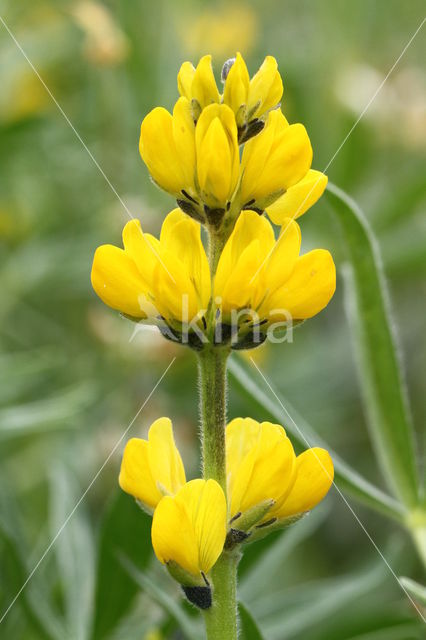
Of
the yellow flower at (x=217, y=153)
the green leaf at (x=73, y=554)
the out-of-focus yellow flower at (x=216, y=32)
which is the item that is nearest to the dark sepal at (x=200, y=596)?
the yellow flower at (x=217, y=153)

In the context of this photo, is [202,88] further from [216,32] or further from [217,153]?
[216,32]

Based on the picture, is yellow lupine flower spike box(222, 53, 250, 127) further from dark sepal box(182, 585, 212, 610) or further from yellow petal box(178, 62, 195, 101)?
dark sepal box(182, 585, 212, 610)

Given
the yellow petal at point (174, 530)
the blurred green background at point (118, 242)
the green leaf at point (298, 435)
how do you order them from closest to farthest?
the yellow petal at point (174, 530) → the green leaf at point (298, 435) → the blurred green background at point (118, 242)

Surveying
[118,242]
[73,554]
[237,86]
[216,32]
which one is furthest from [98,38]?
[237,86]

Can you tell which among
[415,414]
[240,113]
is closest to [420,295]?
[415,414]

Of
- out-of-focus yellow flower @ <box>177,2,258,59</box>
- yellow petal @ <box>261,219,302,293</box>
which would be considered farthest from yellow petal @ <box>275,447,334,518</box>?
out-of-focus yellow flower @ <box>177,2,258,59</box>

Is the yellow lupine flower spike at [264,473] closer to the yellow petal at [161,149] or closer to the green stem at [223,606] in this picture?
the green stem at [223,606]

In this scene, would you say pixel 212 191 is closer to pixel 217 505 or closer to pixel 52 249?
pixel 217 505
